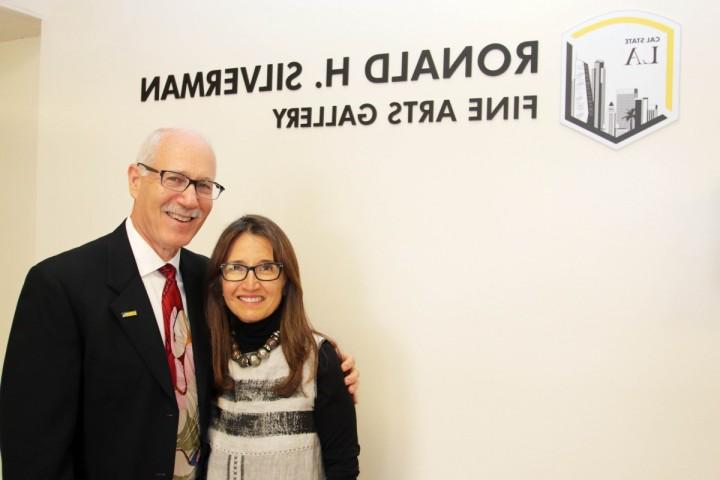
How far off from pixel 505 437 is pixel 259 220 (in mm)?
1136

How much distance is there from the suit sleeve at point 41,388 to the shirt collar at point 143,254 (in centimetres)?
23

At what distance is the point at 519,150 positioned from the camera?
2.10m

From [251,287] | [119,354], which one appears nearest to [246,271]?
[251,287]

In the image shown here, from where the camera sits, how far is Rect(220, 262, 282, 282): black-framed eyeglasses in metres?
1.62

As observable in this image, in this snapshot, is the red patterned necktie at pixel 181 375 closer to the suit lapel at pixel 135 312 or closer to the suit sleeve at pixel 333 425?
the suit lapel at pixel 135 312

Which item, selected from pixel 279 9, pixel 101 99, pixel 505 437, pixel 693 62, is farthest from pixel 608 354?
pixel 101 99

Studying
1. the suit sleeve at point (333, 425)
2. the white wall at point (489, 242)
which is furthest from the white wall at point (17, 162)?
the suit sleeve at point (333, 425)

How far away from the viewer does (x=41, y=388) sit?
142 centimetres

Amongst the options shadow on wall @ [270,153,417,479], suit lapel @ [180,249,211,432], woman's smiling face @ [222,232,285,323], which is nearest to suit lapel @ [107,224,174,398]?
suit lapel @ [180,249,211,432]

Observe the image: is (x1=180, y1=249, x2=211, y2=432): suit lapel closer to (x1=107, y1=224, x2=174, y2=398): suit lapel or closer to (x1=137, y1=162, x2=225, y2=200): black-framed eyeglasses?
(x1=107, y1=224, x2=174, y2=398): suit lapel

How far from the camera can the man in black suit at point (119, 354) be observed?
143 centimetres

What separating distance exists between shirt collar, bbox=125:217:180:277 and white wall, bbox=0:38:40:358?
1808 mm

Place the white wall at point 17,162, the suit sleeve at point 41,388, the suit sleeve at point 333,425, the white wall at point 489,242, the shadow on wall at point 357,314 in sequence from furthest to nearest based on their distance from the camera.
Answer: the white wall at point 17,162 < the shadow on wall at point 357,314 < the white wall at point 489,242 < the suit sleeve at point 333,425 < the suit sleeve at point 41,388

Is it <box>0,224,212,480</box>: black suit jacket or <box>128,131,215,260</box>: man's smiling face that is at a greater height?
<box>128,131,215,260</box>: man's smiling face
